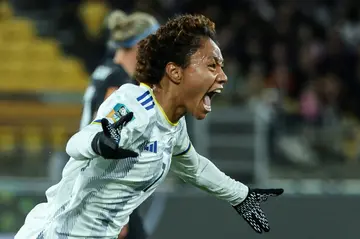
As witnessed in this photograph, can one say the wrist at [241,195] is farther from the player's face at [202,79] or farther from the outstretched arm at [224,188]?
the player's face at [202,79]

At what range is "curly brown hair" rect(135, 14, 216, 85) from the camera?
3223 mm

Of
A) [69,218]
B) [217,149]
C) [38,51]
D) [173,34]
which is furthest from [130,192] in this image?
[38,51]

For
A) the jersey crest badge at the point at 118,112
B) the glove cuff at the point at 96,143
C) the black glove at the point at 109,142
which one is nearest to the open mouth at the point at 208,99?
the jersey crest badge at the point at 118,112

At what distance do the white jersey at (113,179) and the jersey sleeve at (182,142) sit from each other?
0.06 metres

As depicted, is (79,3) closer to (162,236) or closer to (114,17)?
(162,236)

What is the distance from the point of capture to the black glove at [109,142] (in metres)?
2.83

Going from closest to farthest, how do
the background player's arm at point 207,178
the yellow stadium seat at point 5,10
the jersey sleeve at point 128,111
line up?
1. the jersey sleeve at point 128,111
2. the background player's arm at point 207,178
3. the yellow stadium seat at point 5,10

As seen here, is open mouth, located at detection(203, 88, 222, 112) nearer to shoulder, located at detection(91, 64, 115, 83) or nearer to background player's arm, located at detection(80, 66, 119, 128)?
background player's arm, located at detection(80, 66, 119, 128)

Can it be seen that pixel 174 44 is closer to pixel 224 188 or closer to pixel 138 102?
pixel 138 102

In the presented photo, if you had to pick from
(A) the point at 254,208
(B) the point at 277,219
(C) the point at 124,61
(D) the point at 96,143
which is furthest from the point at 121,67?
(B) the point at 277,219

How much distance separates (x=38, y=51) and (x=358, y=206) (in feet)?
17.7

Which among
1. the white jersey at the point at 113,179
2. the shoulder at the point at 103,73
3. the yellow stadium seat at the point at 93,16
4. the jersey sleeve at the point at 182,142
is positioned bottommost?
the white jersey at the point at 113,179

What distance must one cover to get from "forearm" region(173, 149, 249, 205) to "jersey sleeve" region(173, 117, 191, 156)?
0.32ft

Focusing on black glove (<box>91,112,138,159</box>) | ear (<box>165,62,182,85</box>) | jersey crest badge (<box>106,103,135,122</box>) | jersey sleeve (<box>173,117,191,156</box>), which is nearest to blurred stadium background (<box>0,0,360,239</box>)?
jersey sleeve (<box>173,117,191,156</box>)
